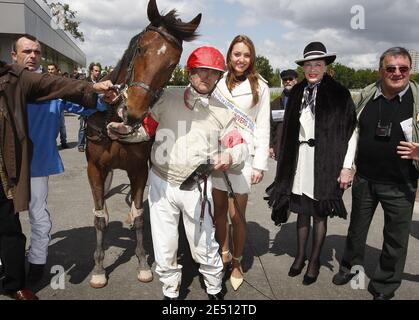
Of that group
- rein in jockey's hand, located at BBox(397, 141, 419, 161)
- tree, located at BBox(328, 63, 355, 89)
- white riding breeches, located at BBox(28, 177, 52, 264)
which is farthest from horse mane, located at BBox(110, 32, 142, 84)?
tree, located at BBox(328, 63, 355, 89)

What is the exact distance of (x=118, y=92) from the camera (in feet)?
8.61

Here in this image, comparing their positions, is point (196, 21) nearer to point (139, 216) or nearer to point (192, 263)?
point (139, 216)

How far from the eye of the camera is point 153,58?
241cm

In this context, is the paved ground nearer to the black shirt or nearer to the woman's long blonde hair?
the black shirt

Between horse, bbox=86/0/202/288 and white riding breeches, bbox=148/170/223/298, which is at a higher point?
horse, bbox=86/0/202/288

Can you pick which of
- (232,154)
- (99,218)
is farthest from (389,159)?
(99,218)

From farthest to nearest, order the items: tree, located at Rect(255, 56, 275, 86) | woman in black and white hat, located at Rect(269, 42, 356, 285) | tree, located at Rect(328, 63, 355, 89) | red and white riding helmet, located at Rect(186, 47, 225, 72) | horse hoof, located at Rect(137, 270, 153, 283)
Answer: tree, located at Rect(328, 63, 355, 89) < tree, located at Rect(255, 56, 275, 86) < horse hoof, located at Rect(137, 270, 153, 283) < woman in black and white hat, located at Rect(269, 42, 356, 285) < red and white riding helmet, located at Rect(186, 47, 225, 72)

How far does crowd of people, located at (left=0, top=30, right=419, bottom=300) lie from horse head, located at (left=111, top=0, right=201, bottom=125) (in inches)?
5.8

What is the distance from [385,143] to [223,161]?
1.50 metres

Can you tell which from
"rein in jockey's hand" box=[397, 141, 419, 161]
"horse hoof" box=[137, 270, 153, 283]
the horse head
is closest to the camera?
the horse head

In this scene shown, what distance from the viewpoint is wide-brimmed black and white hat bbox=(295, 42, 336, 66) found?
3232mm
